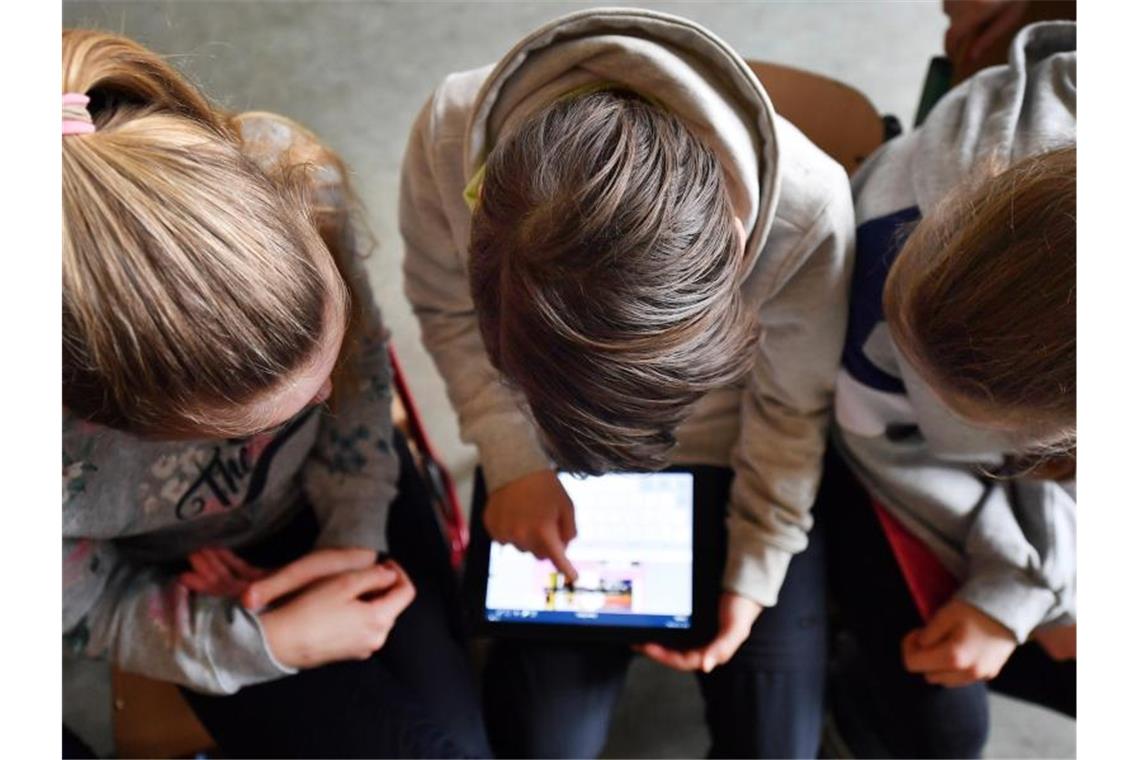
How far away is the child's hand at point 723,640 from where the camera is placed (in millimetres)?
708

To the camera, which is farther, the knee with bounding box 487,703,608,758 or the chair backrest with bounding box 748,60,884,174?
the knee with bounding box 487,703,608,758

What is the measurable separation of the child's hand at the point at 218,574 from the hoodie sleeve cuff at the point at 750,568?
0.40 m

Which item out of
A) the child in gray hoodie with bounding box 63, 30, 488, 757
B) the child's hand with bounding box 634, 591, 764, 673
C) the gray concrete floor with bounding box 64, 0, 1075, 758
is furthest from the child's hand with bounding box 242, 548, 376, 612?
the gray concrete floor with bounding box 64, 0, 1075, 758

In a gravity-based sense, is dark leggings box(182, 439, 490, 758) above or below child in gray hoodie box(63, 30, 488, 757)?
below

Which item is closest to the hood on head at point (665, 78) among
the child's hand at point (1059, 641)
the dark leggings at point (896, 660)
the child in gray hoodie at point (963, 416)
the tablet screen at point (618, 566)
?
the child in gray hoodie at point (963, 416)

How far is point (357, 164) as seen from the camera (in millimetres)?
949

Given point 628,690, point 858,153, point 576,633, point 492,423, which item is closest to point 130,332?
point 492,423

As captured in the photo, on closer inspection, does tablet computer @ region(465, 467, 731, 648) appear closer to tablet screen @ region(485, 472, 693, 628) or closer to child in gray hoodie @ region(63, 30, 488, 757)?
tablet screen @ region(485, 472, 693, 628)

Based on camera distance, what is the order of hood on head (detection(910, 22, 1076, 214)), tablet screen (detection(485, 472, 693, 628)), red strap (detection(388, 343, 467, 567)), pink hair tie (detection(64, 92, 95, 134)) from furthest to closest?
red strap (detection(388, 343, 467, 567)) < tablet screen (detection(485, 472, 693, 628)) < hood on head (detection(910, 22, 1076, 214)) < pink hair tie (detection(64, 92, 95, 134))

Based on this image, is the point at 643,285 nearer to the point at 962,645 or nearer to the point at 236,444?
the point at 236,444

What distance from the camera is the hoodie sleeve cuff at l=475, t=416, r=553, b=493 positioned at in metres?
0.70

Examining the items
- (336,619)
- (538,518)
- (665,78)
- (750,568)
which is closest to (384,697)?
(336,619)

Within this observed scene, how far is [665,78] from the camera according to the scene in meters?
0.45

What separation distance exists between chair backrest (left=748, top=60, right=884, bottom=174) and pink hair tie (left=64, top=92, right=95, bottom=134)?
16.0 inches
